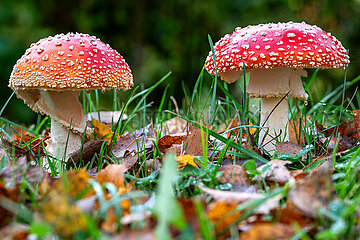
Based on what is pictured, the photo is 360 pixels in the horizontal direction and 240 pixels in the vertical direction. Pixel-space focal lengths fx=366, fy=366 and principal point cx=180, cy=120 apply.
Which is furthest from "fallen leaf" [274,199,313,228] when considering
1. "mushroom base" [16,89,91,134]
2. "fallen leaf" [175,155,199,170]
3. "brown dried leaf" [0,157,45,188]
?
"mushroom base" [16,89,91,134]

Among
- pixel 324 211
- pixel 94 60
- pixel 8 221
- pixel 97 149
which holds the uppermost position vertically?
pixel 94 60

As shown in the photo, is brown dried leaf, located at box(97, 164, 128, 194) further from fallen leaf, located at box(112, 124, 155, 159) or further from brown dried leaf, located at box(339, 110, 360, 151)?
brown dried leaf, located at box(339, 110, 360, 151)

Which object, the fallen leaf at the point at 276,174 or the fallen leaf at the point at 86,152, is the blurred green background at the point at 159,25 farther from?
the fallen leaf at the point at 276,174

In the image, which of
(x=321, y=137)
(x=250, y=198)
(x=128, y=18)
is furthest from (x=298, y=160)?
(x=128, y=18)

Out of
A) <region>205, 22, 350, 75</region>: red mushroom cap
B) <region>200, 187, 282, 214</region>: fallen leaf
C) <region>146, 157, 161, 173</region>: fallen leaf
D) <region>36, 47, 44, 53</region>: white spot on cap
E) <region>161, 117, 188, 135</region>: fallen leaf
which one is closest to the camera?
<region>200, 187, 282, 214</region>: fallen leaf

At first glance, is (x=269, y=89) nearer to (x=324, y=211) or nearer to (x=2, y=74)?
(x=324, y=211)

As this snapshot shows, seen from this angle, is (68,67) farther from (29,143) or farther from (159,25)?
(159,25)
